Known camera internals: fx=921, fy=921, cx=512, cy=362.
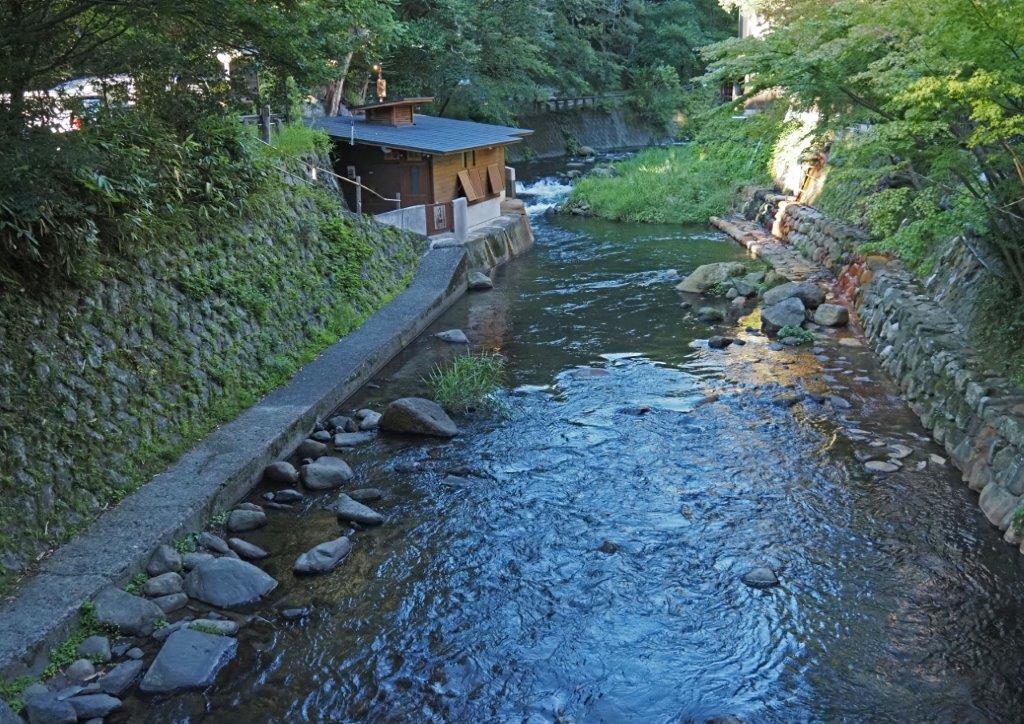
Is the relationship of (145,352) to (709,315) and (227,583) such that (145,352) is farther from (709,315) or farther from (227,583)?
(709,315)

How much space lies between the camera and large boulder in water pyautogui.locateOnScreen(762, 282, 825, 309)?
20031mm

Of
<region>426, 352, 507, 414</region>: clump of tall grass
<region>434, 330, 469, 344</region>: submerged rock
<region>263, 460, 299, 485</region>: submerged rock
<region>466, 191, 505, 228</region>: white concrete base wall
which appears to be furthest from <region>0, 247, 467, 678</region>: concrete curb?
<region>466, 191, 505, 228</region>: white concrete base wall

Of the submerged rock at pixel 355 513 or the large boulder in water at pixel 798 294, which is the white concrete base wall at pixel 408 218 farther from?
the submerged rock at pixel 355 513

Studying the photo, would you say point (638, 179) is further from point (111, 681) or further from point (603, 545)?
point (111, 681)

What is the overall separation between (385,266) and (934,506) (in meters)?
13.6

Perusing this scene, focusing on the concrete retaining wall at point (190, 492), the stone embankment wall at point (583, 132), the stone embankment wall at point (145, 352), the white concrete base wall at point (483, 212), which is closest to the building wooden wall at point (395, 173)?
the white concrete base wall at point (483, 212)

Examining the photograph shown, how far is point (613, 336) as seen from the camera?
61.9 ft

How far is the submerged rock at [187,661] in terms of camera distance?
305 inches

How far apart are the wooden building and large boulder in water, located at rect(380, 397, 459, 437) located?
11.3 meters

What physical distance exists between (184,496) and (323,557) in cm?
182

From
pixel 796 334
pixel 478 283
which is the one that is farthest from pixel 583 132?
pixel 796 334

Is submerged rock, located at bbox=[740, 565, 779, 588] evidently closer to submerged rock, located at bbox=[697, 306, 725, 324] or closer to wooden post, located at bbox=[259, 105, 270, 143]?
submerged rock, located at bbox=[697, 306, 725, 324]

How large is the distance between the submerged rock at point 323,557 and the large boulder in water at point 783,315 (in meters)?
11.5

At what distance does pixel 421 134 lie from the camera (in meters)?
26.2
